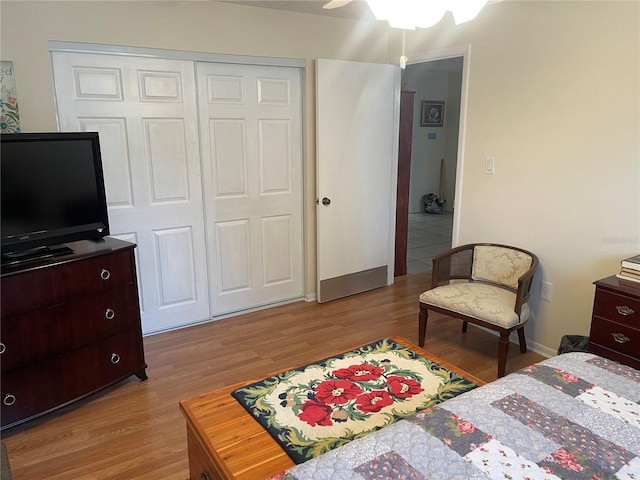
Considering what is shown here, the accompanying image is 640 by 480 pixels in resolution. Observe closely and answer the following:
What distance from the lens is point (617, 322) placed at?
2.26m

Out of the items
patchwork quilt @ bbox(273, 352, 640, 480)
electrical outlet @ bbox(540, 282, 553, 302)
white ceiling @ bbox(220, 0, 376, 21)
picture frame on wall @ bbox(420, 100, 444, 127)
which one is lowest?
electrical outlet @ bbox(540, 282, 553, 302)

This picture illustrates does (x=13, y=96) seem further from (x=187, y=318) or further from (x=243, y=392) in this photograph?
(x=243, y=392)

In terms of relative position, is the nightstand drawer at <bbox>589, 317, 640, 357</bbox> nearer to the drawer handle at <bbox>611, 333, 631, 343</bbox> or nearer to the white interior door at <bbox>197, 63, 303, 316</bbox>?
the drawer handle at <bbox>611, 333, 631, 343</bbox>

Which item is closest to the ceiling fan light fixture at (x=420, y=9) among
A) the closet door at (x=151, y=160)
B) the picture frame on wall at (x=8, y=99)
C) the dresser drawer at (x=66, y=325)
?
the dresser drawer at (x=66, y=325)

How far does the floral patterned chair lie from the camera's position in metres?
2.69

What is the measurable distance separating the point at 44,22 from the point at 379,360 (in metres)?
2.64

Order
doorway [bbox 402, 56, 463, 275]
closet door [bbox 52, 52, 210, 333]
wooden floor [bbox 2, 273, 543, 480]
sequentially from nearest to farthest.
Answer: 1. wooden floor [bbox 2, 273, 543, 480]
2. closet door [bbox 52, 52, 210, 333]
3. doorway [bbox 402, 56, 463, 275]

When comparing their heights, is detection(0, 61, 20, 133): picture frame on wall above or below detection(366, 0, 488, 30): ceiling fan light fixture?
below

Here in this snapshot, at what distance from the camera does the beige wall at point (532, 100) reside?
2.55m

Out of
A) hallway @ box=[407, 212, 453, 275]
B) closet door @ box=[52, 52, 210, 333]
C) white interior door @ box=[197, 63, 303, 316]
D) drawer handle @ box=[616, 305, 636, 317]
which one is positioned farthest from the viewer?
hallway @ box=[407, 212, 453, 275]

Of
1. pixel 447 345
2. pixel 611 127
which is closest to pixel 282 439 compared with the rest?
pixel 447 345

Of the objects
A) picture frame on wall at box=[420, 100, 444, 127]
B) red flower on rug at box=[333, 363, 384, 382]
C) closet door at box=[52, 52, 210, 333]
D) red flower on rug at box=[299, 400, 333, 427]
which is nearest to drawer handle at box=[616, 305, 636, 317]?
red flower on rug at box=[333, 363, 384, 382]

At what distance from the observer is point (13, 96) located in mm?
2643

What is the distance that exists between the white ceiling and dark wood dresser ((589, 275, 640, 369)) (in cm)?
232
